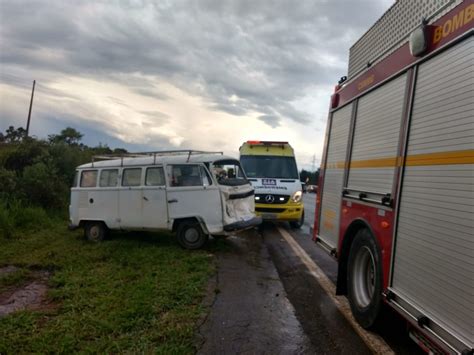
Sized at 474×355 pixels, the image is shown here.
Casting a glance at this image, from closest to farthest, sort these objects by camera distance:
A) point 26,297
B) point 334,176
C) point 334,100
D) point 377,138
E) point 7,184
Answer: point 377,138, point 26,297, point 334,176, point 334,100, point 7,184

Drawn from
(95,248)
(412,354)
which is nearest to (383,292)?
(412,354)

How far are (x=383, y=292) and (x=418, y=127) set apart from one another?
5.02 feet

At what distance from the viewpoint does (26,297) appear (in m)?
5.53

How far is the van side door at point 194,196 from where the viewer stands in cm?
848

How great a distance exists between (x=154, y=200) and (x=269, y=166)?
191 inches

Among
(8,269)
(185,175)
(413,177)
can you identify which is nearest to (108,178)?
(185,175)

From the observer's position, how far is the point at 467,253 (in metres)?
2.61

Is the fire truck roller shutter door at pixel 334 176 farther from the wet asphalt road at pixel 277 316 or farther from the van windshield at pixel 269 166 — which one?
the van windshield at pixel 269 166

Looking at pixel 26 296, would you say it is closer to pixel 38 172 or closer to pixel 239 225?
pixel 239 225

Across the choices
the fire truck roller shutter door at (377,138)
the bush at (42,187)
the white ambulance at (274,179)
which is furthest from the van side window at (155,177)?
the bush at (42,187)

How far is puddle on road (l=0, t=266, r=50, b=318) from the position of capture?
511 cm

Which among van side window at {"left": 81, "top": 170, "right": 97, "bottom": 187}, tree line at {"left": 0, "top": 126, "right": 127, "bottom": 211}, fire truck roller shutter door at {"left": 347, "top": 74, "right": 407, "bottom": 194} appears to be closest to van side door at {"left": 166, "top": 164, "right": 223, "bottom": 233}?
van side window at {"left": 81, "top": 170, "right": 97, "bottom": 187}

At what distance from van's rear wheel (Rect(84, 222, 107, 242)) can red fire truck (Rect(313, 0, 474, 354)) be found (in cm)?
609

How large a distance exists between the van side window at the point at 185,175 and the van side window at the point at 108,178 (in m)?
1.55
